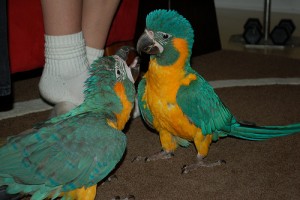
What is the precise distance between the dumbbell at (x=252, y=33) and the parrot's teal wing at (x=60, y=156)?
1.76 m

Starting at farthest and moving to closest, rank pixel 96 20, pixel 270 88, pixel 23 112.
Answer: pixel 270 88 → pixel 23 112 → pixel 96 20

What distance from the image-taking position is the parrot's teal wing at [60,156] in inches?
31.0

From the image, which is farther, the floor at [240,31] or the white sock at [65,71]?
the floor at [240,31]

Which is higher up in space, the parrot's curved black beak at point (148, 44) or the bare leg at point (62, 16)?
the bare leg at point (62, 16)

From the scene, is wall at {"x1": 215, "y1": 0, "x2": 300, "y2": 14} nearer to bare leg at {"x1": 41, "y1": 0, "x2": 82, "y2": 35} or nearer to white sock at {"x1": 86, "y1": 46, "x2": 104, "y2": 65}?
white sock at {"x1": 86, "y1": 46, "x2": 104, "y2": 65}

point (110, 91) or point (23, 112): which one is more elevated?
point (110, 91)

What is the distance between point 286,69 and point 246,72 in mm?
175

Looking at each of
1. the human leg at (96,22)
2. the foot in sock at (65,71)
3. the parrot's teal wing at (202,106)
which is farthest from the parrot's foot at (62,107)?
the parrot's teal wing at (202,106)

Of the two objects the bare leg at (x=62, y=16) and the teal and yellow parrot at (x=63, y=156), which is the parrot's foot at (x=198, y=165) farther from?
the bare leg at (x=62, y=16)

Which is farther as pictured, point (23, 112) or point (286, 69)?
point (286, 69)

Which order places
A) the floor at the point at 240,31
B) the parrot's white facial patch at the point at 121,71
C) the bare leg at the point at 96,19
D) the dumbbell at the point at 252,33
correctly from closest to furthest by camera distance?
the parrot's white facial patch at the point at 121,71 → the bare leg at the point at 96,19 → the floor at the point at 240,31 → the dumbbell at the point at 252,33

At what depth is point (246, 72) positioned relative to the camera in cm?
179

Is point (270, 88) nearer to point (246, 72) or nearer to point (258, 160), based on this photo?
point (246, 72)

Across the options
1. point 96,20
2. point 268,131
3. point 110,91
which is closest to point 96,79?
point 110,91
